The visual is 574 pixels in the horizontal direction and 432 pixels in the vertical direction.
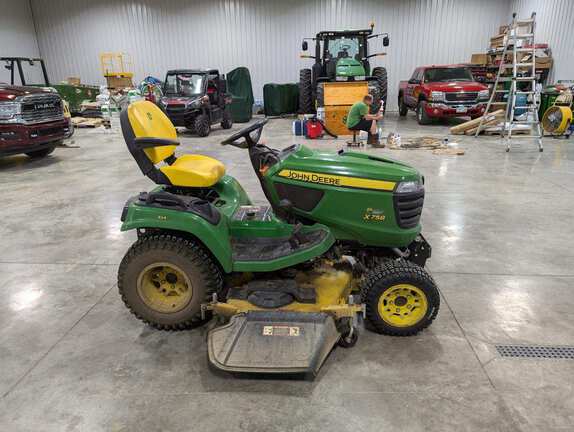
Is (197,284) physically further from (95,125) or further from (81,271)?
(95,125)

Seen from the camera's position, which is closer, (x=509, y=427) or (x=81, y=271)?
(x=509, y=427)

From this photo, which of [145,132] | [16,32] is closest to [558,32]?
[145,132]

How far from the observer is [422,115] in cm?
1172

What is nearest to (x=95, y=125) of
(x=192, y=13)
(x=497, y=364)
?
(x=192, y=13)

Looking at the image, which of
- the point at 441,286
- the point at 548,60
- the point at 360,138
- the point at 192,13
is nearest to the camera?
the point at 441,286

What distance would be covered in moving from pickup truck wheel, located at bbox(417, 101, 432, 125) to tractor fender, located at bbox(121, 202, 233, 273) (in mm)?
10350

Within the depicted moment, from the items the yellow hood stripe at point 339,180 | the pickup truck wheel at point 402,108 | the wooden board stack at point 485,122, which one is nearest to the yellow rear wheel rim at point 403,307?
the yellow hood stripe at point 339,180

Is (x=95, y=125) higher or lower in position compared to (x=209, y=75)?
lower

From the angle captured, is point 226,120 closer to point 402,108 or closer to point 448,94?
point 448,94

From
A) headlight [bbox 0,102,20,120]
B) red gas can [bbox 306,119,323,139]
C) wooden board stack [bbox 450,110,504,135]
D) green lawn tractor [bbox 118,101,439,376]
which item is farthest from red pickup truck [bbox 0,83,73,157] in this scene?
wooden board stack [bbox 450,110,504,135]

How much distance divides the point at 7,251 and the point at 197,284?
239 cm

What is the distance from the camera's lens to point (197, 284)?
237cm

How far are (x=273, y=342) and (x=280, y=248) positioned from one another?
21.4 inches

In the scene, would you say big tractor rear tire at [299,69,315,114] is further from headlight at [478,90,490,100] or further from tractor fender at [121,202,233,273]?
tractor fender at [121,202,233,273]
